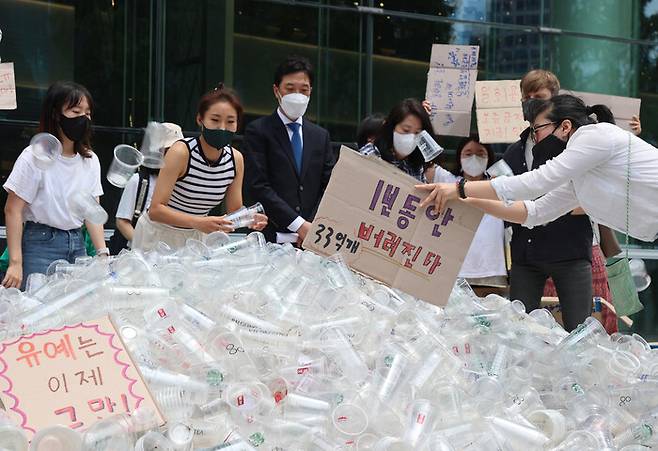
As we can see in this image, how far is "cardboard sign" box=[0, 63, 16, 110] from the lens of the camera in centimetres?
542

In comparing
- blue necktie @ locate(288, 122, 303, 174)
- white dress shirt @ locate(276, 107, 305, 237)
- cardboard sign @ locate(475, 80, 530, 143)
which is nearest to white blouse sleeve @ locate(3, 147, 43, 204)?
white dress shirt @ locate(276, 107, 305, 237)

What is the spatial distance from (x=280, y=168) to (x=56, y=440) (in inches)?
127

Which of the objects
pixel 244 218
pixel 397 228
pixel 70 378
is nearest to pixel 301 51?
pixel 244 218

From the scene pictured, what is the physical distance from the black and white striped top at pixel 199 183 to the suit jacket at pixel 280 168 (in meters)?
0.37

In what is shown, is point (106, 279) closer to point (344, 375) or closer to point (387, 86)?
point (344, 375)

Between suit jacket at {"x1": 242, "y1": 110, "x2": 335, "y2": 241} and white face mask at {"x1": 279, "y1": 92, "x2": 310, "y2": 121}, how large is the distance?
8cm

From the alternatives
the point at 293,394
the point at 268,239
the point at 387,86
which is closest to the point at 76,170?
the point at 268,239

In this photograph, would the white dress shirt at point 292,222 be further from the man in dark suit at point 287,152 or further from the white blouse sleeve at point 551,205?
the white blouse sleeve at point 551,205

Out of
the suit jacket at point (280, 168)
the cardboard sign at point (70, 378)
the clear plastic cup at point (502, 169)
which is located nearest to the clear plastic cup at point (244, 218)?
the suit jacket at point (280, 168)

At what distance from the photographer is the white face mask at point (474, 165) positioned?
5.96m

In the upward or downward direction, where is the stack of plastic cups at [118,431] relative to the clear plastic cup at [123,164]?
downward

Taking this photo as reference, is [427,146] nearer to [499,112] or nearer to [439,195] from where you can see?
[499,112]

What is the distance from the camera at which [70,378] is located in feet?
8.26

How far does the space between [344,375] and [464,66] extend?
4.00 meters
